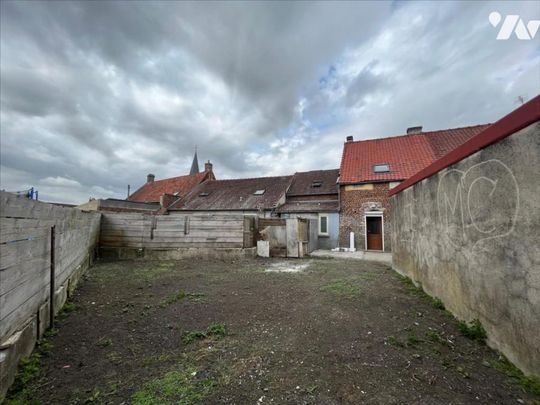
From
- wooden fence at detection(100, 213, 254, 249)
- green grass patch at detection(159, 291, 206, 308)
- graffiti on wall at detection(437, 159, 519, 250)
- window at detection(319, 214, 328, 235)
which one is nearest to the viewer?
graffiti on wall at detection(437, 159, 519, 250)

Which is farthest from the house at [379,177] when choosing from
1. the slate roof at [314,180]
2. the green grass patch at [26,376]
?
the green grass patch at [26,376]

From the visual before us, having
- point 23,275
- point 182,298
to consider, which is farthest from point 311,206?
point 23,275

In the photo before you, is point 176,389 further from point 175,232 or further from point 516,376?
point 175,232

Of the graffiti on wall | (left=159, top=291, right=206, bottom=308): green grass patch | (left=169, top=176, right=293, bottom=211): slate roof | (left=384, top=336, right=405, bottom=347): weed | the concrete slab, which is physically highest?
(left=169, top=176, right=293, bottom=211): slate roof

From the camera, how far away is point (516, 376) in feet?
7.16

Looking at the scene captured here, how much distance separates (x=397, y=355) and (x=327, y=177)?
57.3ft

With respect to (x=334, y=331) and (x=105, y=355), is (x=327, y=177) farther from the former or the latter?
(x=105, y=355)

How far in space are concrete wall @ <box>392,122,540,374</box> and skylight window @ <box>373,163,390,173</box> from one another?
1073 centimetres

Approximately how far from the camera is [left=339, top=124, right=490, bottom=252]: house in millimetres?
13664

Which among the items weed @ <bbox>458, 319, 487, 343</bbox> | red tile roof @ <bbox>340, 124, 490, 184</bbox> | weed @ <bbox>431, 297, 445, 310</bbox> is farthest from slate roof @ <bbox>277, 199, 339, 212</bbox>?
weed @ <bbox>458, 319, 487, 343</bbox>

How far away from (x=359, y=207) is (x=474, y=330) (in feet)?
38.2

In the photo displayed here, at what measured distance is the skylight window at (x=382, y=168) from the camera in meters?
14.2

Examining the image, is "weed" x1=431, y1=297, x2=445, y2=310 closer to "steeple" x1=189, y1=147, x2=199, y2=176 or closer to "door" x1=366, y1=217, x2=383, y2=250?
"door" x1=366, y1=217, x2=383, y2=250

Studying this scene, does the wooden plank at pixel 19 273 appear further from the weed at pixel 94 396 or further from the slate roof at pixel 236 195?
the slate roof at pixel 236 195
